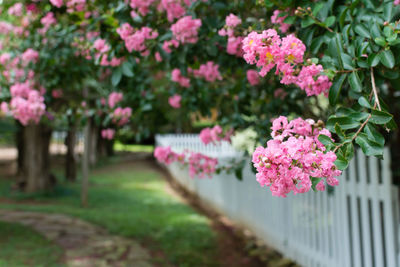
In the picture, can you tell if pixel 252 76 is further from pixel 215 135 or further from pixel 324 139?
pixel 324 139

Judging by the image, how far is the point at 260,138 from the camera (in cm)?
233

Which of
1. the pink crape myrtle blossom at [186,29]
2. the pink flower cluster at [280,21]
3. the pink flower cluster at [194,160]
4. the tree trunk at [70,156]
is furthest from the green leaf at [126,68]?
the tree trunk at [70,156]

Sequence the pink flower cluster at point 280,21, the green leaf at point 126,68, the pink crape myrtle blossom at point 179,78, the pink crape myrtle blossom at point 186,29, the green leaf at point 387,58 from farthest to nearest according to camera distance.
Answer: the pink crape myrtle blossom at point 179,78 → the green leaf at point 126,68 → the pink crape myrtle blossom at point 186,29 → the pink flower cluster at point 280,21 → the green leaf at point 387,58

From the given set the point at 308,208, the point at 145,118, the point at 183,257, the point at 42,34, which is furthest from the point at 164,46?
the point at 183,257

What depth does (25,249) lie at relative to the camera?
12.9 ft

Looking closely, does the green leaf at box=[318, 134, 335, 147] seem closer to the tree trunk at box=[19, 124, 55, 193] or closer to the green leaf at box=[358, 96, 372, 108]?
the green leaf at box=[358, 96, 372, 108]

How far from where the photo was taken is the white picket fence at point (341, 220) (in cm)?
254

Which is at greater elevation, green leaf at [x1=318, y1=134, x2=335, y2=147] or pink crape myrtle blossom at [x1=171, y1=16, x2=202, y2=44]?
pink crape myrtle blossom at [x1=171, y1=16, x2=202, y2=44]

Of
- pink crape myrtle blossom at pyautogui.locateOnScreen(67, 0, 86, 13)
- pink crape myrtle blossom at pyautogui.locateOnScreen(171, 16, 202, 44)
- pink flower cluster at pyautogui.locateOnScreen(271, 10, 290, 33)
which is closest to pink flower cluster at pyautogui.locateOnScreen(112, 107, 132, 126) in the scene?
pink crape myrtle blossom at pyautogui.locateOnScreen(67, 0, 86, 13)

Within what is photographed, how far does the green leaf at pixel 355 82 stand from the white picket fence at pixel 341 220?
139 centimetres

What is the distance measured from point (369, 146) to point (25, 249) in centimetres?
387

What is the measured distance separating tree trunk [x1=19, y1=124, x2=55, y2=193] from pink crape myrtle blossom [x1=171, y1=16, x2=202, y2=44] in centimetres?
667

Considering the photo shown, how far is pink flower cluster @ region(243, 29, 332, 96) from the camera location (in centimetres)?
125

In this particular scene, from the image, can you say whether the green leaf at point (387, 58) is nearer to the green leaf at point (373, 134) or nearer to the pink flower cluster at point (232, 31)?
the green leaf at point (373, 134)
